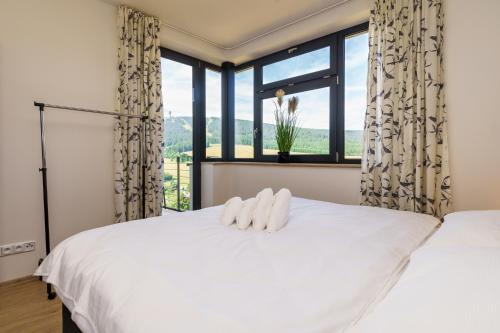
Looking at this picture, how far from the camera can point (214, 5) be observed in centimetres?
261

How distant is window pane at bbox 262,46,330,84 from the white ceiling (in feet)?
0.66

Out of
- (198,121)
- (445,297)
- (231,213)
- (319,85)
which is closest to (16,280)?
(231,213)

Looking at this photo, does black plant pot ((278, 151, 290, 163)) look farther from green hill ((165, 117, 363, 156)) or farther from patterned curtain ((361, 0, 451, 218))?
patterned curtain ((361, 0, 451, 218))

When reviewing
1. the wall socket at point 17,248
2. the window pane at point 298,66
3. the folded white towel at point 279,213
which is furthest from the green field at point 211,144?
the folded white towel at point 279,213

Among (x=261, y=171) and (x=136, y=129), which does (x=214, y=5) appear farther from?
(x=261, y=171)

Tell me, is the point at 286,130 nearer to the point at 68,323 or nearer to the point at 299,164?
the point at 299,164

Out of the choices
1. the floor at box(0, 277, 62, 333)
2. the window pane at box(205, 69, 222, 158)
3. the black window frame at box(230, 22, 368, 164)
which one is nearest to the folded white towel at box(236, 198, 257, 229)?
the floor at box(0, 277, 62, 333)

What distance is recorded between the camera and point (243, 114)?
3744 millimetres

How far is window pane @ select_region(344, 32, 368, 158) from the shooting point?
264 centimetres

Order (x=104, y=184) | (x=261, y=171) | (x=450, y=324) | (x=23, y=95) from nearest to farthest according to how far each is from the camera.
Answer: (x=450, y=324)
(x=23, y=95)
(x=104, y=184)
(x=261, y=171)

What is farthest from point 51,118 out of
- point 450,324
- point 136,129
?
point 450,324

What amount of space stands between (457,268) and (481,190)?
177 centimetres

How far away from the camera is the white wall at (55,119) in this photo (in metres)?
2.04

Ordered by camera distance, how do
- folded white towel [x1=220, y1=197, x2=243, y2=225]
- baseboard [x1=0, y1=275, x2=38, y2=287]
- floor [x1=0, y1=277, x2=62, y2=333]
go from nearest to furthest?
folded white towel [x1=220, y1=197, x2=243, y2=225]
floor [x1=0, y1=277, x2=62, y2=333]
baseboard [x1=0, y1=275, x2=38, y2=287]
